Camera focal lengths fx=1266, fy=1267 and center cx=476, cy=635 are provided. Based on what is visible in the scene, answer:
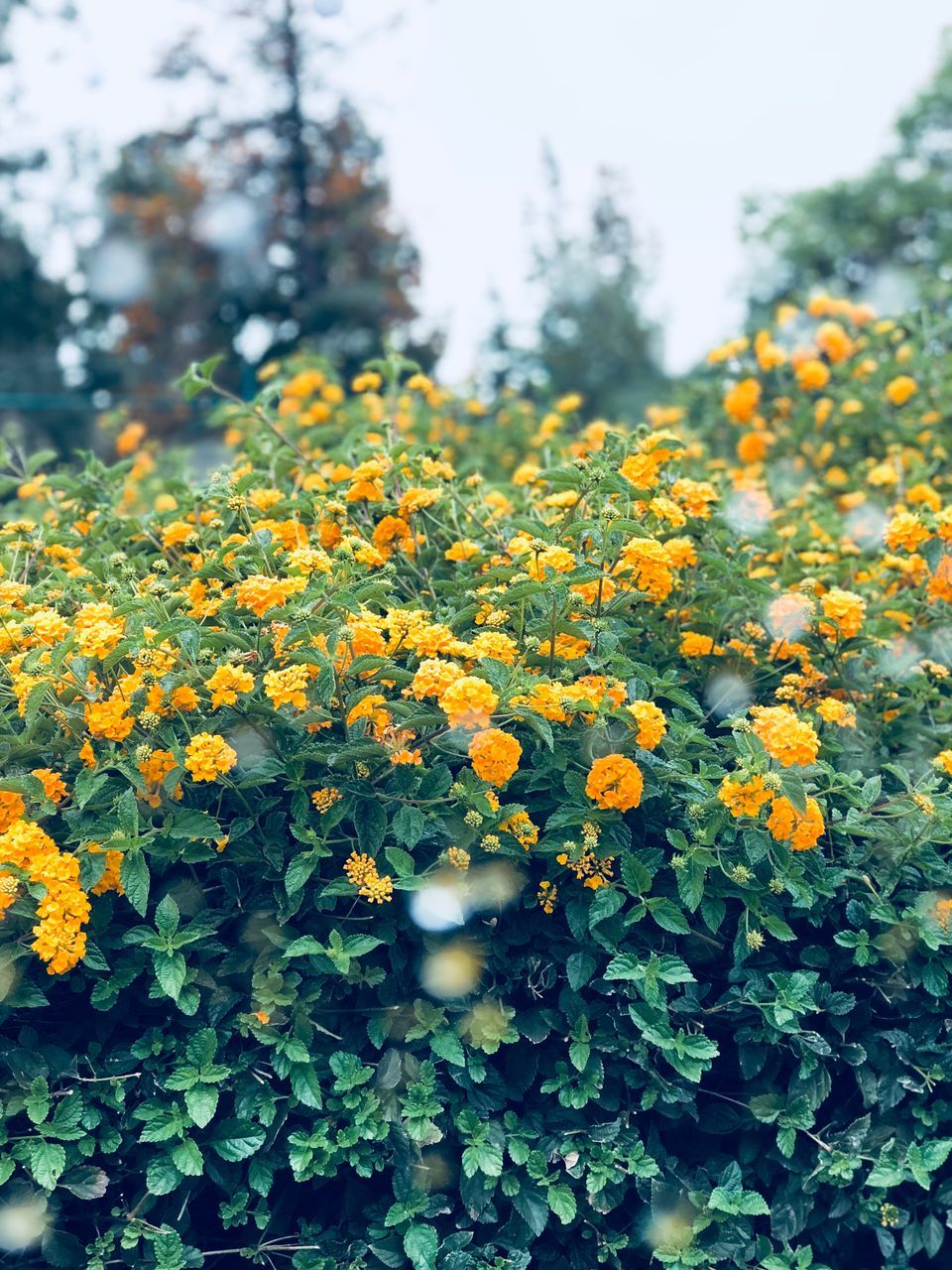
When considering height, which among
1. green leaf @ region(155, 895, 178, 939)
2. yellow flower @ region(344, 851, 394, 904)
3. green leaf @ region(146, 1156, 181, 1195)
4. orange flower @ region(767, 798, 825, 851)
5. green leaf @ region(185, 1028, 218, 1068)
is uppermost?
orange flower @ region(767, 798, 825, 851)

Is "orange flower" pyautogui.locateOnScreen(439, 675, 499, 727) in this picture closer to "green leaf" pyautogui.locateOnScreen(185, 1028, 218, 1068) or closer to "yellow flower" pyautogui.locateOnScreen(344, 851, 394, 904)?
"yellow flower" pyautogui.locateOnScreen(344, 851, 394, 904)

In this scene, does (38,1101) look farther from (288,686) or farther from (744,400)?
(744,400)

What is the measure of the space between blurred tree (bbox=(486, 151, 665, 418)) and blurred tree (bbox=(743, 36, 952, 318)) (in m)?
3.55

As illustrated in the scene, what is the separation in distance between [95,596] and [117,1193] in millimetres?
1055

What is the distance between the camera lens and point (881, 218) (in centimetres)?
2012

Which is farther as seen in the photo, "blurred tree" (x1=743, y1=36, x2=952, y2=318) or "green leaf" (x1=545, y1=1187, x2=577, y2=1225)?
"blurred tree" (x1=743, y1=36, x2=952, y2=318)

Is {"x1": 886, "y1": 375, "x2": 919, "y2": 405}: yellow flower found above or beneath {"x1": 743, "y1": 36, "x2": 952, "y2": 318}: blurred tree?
beneath

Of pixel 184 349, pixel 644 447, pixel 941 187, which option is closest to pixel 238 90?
pixel 184 349

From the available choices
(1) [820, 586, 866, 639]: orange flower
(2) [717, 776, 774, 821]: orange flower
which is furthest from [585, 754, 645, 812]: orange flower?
(1) [820, 586, 866, 639]: orange flower

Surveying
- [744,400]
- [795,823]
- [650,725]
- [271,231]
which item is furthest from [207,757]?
[271,231]

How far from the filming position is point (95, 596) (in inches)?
94.9

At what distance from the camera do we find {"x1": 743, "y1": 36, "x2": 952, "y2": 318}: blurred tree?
19.9 meters

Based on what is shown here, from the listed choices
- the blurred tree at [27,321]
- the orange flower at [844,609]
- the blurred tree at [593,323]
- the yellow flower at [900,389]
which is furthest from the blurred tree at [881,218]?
the orange flower at [844,609]

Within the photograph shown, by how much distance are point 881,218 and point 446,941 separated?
2042cm
